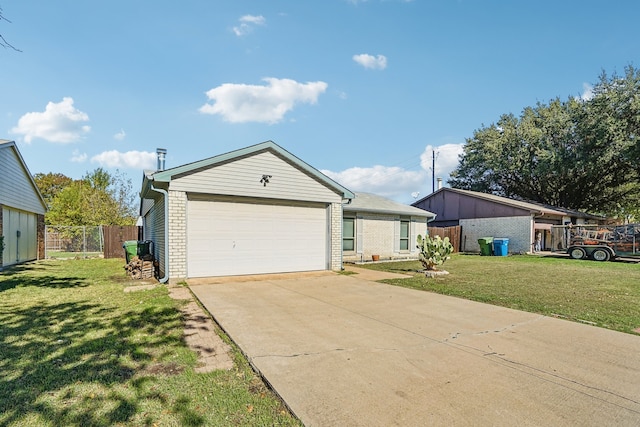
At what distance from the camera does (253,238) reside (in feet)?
33.2

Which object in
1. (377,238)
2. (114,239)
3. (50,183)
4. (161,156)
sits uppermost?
(50,183)

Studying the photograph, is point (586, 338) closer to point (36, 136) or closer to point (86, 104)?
point (86, 104)

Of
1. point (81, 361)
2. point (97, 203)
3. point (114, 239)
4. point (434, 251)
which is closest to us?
point (81, 361)

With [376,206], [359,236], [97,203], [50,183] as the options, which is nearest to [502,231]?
[376,206]

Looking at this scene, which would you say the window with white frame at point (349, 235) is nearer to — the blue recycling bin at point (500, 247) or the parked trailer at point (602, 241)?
the blue recycling bin at point (500, 247)

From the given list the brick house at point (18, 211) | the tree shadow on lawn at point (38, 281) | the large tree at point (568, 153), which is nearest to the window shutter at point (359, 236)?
the tree shadow on lawn at point (38, 281)

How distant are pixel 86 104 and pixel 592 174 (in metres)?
30.5

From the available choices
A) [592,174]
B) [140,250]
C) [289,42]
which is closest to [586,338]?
[289,42]

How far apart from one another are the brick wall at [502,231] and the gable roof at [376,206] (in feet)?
19.1

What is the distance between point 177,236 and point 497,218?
19844 mm

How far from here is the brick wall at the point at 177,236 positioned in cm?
870

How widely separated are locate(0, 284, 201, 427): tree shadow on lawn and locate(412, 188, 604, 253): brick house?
20766 millimetres

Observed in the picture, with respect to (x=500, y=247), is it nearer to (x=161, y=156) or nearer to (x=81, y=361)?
(x=161, y=156)

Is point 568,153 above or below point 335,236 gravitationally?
above
